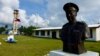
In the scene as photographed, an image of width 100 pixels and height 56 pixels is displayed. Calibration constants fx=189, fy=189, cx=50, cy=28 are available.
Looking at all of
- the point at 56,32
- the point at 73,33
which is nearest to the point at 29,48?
the point at 73,33

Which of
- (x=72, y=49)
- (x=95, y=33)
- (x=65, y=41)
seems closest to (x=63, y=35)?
(x=65, y=41)

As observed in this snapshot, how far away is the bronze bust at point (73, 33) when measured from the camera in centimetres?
568

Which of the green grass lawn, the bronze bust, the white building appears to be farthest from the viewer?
the white building

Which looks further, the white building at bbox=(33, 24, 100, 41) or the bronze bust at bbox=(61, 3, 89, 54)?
the white building at bbox=(33, 24, 100, 41)

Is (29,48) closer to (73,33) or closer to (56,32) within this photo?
(73,33)

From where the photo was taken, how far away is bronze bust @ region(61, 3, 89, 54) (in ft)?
18.6

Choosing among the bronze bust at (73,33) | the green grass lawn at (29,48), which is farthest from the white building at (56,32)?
the bronze bust at (73,33)

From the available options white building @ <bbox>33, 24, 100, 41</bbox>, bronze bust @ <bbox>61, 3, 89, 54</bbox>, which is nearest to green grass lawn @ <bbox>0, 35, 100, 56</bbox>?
white building @ <bbox>33, 24, 100, 41</bbox>

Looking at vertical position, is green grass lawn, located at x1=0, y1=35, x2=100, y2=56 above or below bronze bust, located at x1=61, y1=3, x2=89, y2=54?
below

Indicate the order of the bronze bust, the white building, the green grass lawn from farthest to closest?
the white building → the green grass lawn → the bronze bust

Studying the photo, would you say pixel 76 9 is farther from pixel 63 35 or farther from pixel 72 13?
pixel 63 35

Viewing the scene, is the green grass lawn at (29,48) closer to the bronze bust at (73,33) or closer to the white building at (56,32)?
the white building at (56,32)

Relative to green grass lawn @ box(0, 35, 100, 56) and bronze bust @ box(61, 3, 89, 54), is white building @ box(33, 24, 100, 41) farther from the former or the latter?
bronze bust @ box(61, 3, 89, 54)

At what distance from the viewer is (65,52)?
591 centimetres
